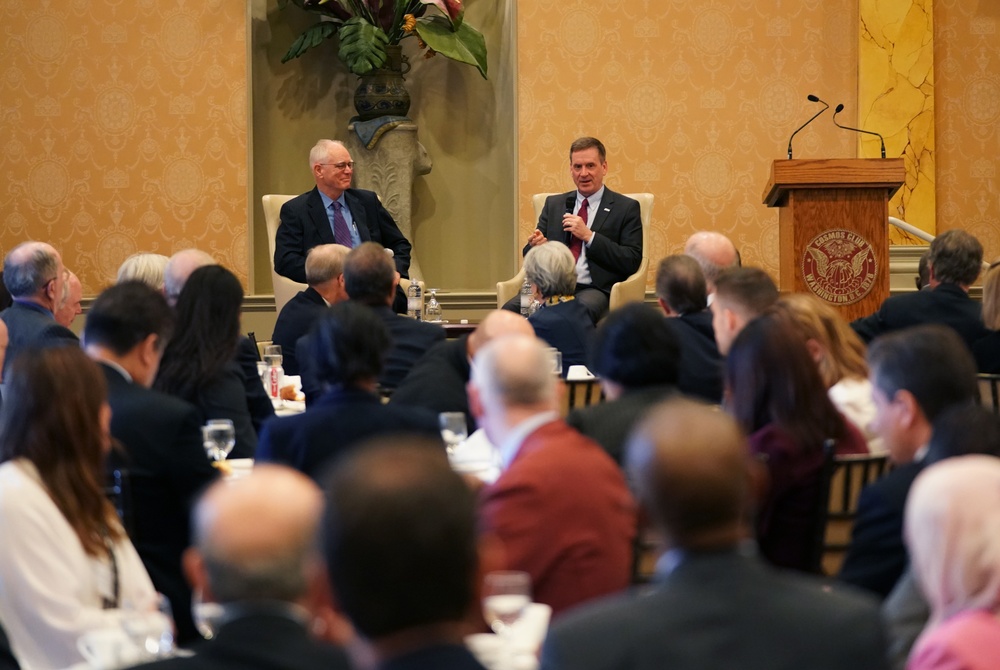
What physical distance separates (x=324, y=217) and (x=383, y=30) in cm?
158

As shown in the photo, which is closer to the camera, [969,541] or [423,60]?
[969,541]

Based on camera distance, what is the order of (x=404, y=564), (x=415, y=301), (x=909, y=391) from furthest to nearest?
(x=415, y=301)
(x=909, y=391)
(x=404, y=564)

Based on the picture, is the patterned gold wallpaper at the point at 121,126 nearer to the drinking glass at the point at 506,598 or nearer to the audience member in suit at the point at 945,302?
the audience member in suit at the point at 945,302

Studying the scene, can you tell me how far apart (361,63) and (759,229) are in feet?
9.56

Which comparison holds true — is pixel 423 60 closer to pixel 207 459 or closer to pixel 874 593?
pixel 207 459

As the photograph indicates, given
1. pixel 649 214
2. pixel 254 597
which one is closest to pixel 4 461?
pixel 254 597

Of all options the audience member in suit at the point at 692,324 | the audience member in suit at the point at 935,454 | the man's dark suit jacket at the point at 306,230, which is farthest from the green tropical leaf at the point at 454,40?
the audience member in suit at the point at 935,454

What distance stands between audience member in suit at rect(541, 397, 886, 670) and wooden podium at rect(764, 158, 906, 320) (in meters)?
5.51

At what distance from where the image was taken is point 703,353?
4.67 m

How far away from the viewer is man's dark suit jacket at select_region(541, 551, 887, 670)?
1.49 m

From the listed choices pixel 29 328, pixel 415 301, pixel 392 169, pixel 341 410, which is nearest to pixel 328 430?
pixel 341 410

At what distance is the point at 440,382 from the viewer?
432 centimetres

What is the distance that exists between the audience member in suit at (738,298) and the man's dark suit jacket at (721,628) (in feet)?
9.47

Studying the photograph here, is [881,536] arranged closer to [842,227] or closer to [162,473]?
[162,473]
